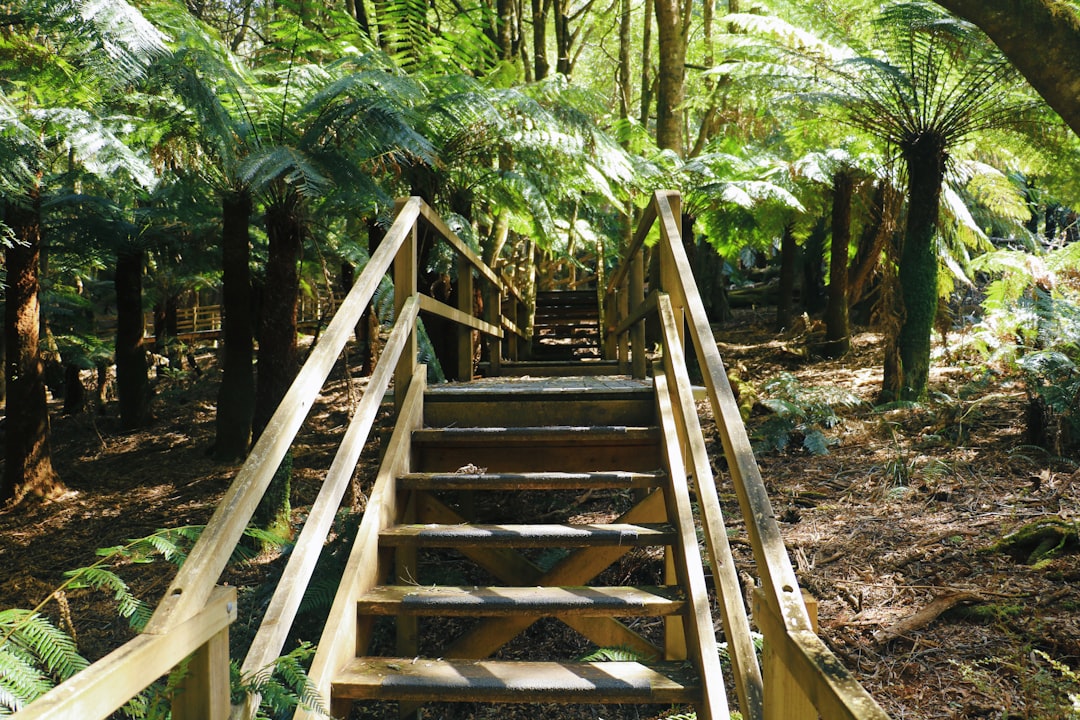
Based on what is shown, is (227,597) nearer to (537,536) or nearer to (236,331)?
(537,536)

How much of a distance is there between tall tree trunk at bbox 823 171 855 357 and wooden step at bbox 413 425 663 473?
6.40 metres

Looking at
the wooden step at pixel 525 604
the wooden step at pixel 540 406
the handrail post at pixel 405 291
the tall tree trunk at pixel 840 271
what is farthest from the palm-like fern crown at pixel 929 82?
the wooden step at pixel 525 604

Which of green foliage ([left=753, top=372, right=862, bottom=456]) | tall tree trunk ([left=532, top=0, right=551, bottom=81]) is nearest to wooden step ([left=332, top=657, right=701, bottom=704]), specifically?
green foliage ([left=753, top=372, right=862, bottom=456])

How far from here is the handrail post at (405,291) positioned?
3.83 meters

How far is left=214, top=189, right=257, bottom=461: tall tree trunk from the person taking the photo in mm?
6703

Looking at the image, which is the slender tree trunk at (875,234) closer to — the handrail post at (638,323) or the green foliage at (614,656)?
the handrail post at (638,323)

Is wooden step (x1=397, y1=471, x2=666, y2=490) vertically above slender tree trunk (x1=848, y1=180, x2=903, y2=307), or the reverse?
slender tree trunk (x1=848, y1=180, x2=903, y2=307)

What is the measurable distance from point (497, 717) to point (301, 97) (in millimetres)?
4746

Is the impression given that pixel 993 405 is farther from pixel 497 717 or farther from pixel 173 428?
pixel 173 428

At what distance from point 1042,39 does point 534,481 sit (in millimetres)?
3453

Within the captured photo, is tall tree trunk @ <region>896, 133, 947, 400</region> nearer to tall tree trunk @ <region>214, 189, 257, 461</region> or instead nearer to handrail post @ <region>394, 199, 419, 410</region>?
handrail post @ <region>394, 199, 419, 410</region>

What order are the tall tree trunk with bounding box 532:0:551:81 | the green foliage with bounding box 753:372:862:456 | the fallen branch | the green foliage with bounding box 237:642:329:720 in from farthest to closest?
the tall tree trunk with bounding box 532:0:551:81, the green foliage with bounding box 753:372:862:456, the fallen branch, the green foliage with bounding box 237:642:329:720

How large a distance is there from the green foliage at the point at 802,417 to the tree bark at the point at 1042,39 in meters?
2.93

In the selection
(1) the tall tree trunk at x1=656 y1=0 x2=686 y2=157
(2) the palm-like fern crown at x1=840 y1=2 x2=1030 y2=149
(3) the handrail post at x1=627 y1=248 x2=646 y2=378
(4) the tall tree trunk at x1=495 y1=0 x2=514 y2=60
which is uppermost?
(4) the tall tree trunk at x1=495 y1=0 x2=514 y2=60
